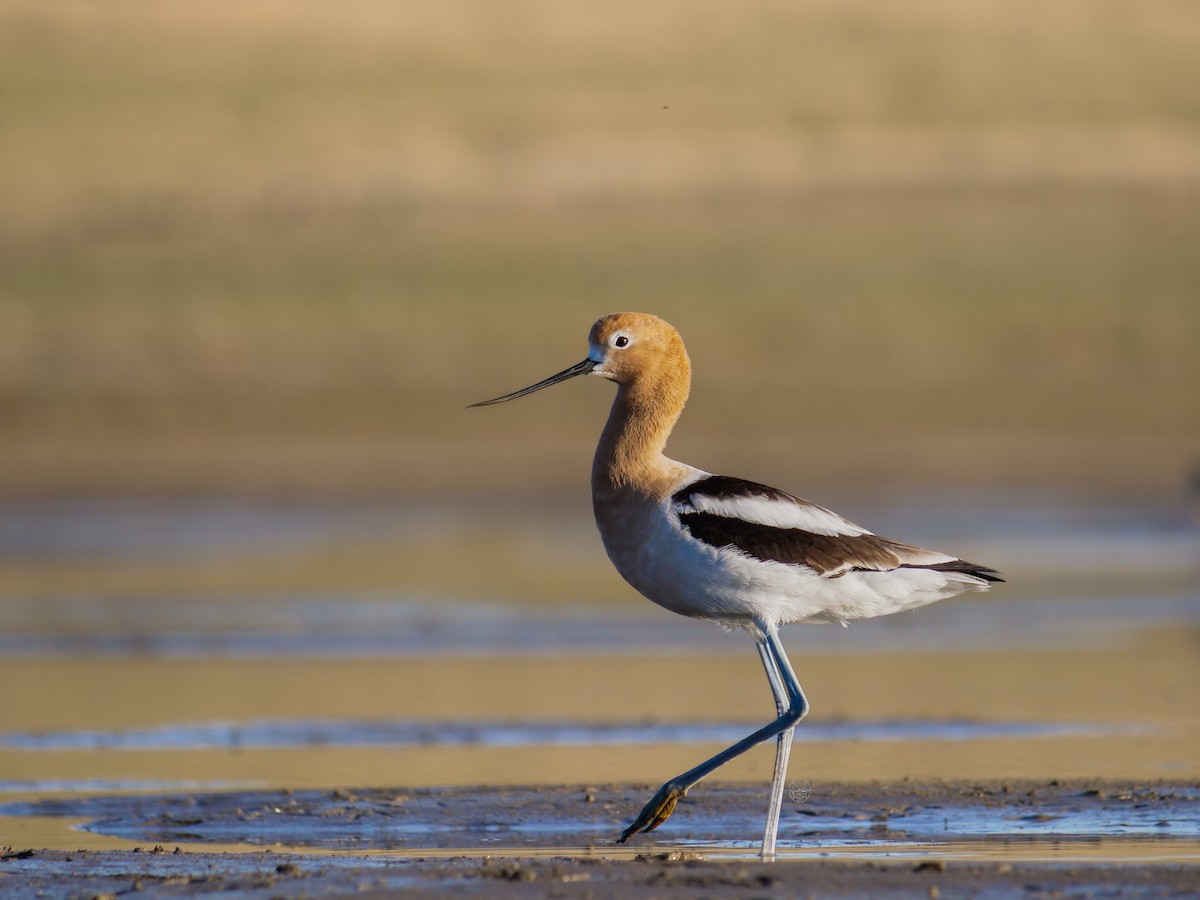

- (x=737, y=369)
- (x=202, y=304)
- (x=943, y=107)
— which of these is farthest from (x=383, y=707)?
(x=943, y=107)

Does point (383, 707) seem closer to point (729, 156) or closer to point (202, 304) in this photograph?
point (202, 304)

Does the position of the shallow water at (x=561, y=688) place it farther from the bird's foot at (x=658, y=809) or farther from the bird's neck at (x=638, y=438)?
the bird's neck at (x=638, y=438)

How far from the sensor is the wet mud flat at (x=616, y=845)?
6.50 meters

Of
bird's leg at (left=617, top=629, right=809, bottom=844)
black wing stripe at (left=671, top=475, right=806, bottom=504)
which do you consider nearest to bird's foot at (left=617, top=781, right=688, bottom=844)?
bird's leg at (left=617, top=629, right=809, bottom=844)

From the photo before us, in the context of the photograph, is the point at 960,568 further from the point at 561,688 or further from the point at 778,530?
the point at 561,688

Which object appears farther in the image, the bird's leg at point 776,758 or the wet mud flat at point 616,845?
the bird's leg at point 776,758

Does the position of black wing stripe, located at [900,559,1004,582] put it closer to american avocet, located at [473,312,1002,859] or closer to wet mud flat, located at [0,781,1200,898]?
american avocet, located at [473,312,1002,859]

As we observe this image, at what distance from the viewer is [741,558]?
7449mm

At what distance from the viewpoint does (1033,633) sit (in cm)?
1348

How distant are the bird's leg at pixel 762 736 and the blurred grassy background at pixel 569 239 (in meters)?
13.6

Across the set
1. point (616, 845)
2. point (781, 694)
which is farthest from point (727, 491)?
point (616, 845)

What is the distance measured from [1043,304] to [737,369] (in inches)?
175

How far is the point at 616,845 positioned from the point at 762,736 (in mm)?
591

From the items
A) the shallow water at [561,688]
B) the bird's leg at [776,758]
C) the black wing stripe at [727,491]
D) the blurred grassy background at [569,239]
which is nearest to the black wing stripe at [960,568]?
the black wing stripe at [727,491]
